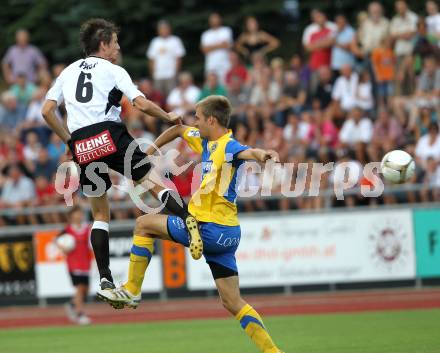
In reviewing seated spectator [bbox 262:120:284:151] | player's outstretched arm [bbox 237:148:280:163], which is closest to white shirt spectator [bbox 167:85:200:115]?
seated spectator [bbox 262:120:284:151]

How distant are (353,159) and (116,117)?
862 centimetres

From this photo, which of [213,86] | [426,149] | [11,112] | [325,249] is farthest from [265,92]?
[11,112]

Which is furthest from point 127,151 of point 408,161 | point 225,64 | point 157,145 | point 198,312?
point 225,64

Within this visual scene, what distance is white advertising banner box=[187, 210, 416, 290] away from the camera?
1817cm

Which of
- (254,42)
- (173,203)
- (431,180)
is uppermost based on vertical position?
(254,42)

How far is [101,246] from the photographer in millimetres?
10156

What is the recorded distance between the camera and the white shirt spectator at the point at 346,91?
1966 centimetres

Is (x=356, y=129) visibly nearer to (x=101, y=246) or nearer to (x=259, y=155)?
(x=101, y=246)

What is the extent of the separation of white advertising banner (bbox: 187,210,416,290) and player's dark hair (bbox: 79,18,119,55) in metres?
9.09

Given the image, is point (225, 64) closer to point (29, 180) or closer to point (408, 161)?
point (29, 180)

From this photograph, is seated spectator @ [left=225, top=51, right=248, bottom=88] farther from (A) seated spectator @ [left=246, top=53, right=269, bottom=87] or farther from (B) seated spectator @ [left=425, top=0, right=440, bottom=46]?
(B) seated spectator @ [left=425, top=0, right=440, bottom=46]

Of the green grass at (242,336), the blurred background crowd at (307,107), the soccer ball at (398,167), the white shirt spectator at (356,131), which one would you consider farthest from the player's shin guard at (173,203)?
the white shirt spectator at (356,131)

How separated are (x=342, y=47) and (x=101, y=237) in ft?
37.4

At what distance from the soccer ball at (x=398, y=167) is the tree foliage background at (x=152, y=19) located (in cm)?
1483
